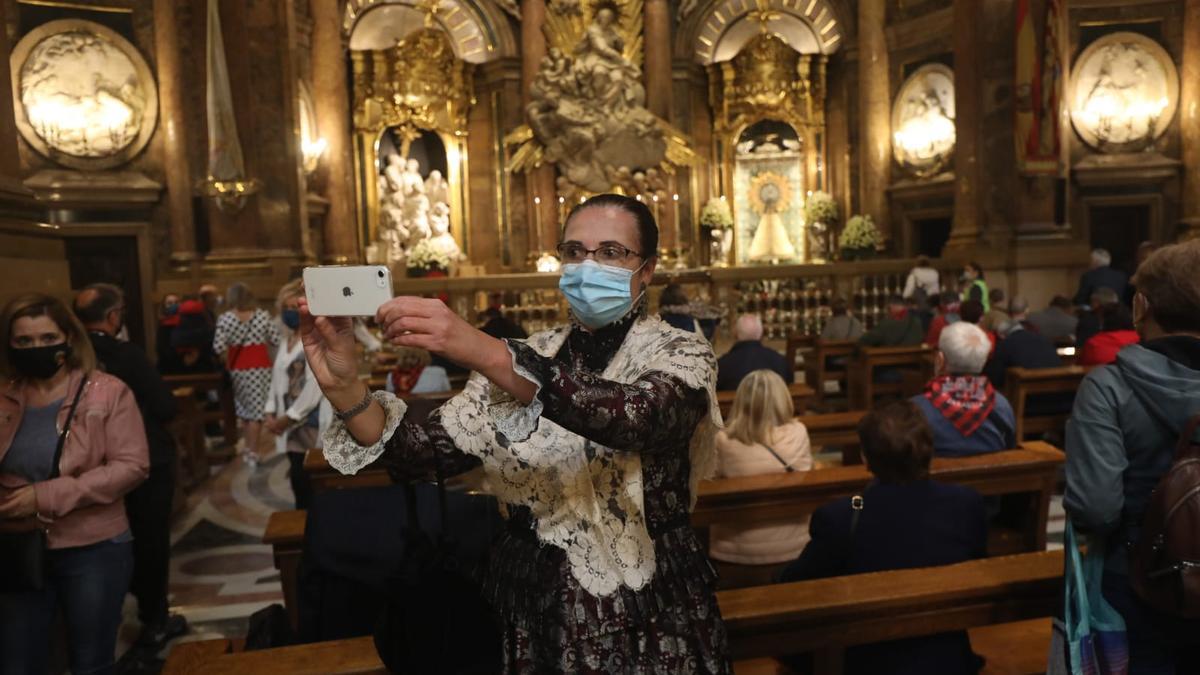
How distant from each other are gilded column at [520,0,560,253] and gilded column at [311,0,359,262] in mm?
3344

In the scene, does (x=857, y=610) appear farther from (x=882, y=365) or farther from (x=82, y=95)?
(x=82, y=95)

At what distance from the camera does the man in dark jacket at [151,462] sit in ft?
13.9

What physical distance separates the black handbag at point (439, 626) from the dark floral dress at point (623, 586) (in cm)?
5

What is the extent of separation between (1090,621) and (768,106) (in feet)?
59.2

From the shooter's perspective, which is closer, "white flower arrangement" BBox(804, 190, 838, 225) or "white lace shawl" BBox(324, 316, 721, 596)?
"white lace shawl" BBox(324, 316, 721, 596)

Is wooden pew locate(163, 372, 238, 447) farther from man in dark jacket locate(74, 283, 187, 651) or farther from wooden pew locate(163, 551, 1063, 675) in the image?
wooden pew locate(163, 551, 1063, 675)

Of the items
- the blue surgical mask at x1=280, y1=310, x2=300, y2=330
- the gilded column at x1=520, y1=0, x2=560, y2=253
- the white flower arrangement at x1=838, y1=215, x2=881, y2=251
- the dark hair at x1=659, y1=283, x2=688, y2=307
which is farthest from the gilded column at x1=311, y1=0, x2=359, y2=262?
the blue surgical mask at x1=280, y1=310, x2=300, y2=330

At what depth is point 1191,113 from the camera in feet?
51.2

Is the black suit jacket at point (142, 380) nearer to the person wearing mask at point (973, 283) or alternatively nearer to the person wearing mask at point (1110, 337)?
the person wearing mask at point (1110, 337)

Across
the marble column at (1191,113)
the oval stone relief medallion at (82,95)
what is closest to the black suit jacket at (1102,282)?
the marble column at (1191,113)

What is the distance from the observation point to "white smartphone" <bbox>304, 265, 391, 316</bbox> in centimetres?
158

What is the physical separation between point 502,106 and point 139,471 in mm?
15688

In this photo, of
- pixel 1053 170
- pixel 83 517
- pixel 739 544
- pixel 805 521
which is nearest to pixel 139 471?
pixel 83 517

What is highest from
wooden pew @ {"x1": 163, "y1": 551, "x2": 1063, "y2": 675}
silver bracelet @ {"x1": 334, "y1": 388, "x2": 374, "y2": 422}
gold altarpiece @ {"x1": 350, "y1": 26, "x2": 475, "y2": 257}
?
gold altarpiece @ {"x1": 350, "y1": 26, "x2": 475, "y2": 257}
